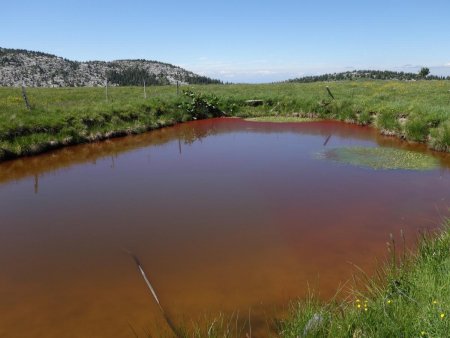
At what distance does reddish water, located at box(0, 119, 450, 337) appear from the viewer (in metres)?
5.51

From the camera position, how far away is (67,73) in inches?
4857

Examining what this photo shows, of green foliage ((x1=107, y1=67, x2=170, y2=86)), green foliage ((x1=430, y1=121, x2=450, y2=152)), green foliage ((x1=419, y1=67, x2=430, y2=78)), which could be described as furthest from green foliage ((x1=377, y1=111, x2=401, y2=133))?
green foliage ((x1=107, y1=67, x2=170, y2=86))

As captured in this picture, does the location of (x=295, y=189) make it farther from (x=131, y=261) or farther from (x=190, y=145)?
(x=190, y=145)

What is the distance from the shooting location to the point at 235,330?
4922mm

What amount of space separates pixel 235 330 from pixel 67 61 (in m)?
150

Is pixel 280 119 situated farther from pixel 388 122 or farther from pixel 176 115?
pixel 388 122

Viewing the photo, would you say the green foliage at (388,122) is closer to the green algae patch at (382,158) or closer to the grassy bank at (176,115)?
the grassy bank at (176,115)

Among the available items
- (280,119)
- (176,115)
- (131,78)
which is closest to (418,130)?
(280,119)

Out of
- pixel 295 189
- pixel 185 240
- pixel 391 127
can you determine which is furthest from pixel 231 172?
pixel 391 127

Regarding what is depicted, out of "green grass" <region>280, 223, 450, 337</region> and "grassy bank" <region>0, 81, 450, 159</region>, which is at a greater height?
"grassy bank" <region>0, 81, 450, 159</region>

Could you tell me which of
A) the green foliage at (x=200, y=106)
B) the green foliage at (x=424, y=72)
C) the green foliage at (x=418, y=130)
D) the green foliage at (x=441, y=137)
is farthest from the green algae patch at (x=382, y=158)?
the green foliage at (x=424, y=72)

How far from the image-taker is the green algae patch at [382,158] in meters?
12.9

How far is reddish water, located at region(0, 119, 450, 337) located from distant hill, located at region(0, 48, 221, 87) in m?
106

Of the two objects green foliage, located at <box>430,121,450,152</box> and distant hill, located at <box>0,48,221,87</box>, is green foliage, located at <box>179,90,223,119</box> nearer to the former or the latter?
green foliage, located at <box>430,121,450,152</box>
